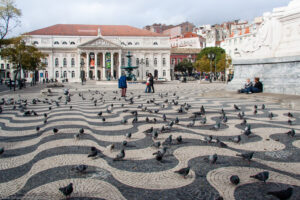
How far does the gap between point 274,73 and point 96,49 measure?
65378 millimetres

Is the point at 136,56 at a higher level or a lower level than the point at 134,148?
higher

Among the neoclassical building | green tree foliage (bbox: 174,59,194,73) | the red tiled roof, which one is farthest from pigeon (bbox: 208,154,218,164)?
green tree foliage (bbox: 174,59,194,73)

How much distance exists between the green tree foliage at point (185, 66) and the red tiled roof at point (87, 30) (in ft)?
41.9

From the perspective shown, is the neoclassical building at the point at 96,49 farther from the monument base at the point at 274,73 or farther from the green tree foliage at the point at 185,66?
the monument base at the point at 274,73

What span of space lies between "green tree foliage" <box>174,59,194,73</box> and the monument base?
2597 inches

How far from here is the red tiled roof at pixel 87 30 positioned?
7356 centimetres

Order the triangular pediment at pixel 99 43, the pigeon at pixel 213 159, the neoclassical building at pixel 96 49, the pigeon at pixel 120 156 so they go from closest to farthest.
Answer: the pigeon at pixel 213 159, the pigeon at pixel 120 156, the triangular pediment at pixel 99 43, the neoclassical building at pixel 96 49

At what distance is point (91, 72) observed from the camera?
76.9m

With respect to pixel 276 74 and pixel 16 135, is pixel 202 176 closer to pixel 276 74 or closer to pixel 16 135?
pixel 16 135

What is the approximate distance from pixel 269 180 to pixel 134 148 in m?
2.10

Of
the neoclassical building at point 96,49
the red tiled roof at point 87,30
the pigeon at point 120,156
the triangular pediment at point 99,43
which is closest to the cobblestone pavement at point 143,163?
the pigeon at point 120,156

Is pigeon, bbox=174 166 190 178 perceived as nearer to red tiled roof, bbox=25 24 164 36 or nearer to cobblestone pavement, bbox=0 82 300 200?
cobblestone pavement, bbox=0 82 300 200

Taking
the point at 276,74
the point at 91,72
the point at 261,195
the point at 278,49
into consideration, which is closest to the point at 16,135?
the point at 261,195

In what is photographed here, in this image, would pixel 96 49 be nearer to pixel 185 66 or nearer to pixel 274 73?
pixel 185 66
